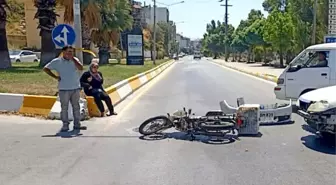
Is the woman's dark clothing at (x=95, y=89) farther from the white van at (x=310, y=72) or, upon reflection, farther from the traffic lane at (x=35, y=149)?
the white van at (x=310, y=72)

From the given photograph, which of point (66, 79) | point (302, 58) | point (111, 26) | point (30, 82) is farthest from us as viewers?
point (111, 26)

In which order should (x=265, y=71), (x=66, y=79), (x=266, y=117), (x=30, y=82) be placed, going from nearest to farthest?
(x=66, y=79) → (x=266, y=117) → (x=30, y=82) → (x=265, y=71)

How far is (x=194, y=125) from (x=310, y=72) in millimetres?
4855

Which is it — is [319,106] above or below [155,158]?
above

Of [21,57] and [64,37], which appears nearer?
[64,37]

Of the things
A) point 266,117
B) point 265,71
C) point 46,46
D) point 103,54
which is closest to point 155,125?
point 266,117

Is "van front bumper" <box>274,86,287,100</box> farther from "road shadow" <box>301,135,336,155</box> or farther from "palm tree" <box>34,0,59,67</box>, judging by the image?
"palm tree" <box>34,0,59,67</box>

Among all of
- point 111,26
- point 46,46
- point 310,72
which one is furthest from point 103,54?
point 310,72

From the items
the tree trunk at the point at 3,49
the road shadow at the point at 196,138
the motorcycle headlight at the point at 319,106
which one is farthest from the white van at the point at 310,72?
the tree trunk at the point at 3,49

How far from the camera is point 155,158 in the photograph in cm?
641

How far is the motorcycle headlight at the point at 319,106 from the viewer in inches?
274

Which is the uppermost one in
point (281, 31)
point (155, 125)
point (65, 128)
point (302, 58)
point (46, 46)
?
point (281, 31)

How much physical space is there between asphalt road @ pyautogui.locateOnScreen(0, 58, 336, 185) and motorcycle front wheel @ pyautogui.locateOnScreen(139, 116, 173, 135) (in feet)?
0.68

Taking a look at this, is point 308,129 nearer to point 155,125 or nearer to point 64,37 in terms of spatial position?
point 155,125
